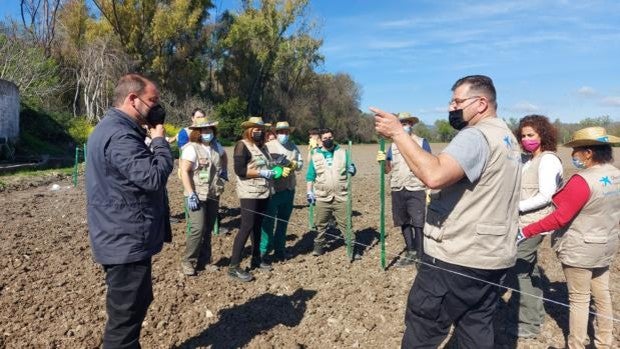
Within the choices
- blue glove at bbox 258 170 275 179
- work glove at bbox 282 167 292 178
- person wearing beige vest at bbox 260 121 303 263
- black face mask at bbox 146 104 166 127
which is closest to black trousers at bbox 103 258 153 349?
black face mask at bbox 146 104 166 127

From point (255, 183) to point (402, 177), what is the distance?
1827 millimetres

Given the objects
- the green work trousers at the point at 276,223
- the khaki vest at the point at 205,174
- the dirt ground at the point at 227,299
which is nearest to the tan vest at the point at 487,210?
the dirt ground at the point at 227,299

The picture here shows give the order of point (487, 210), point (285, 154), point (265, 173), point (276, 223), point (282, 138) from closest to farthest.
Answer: point (487, 210) < point (265, 173) < point (276, 223) < point (285, 154) < point (282, 138)

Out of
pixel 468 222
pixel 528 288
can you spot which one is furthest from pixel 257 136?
pixel 468 222

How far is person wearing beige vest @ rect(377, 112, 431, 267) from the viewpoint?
18.9ft

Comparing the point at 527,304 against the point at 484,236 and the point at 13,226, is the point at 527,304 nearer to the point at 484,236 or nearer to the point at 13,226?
the point at 484,236

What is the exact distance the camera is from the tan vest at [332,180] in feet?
20.6

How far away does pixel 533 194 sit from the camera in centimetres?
386

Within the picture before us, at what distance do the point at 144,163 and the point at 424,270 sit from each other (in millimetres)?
1757

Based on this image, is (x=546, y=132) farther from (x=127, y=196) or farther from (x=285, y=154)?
(x=285, y=154)

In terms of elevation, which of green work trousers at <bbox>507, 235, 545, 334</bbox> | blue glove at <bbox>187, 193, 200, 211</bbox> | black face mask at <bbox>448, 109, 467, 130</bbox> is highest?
black face mask at <bbox>448, 109, 467, 130</bbox>

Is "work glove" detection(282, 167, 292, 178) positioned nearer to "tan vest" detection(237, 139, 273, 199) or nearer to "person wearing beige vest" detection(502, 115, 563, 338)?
"tan vest" detection(237, 139, 273, 199)

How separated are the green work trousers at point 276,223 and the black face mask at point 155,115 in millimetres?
2839

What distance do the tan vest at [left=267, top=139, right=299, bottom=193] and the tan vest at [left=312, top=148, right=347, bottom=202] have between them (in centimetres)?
36
